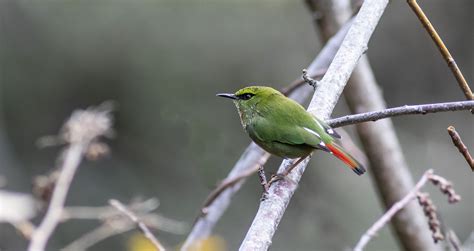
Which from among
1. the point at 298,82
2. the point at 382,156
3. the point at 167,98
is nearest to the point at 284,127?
the point at 298,82

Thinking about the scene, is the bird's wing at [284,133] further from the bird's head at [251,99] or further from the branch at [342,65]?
the branch at [342,65]

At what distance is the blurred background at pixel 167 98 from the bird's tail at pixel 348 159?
11.1 feet

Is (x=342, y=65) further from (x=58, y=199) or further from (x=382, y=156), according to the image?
(x=382, y=156)

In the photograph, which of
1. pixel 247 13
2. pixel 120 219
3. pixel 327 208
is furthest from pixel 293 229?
pixel 120 219

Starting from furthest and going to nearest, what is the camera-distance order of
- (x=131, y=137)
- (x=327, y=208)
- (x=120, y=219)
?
1. (x=131, y=137)
2. (x=327, y=208)
3. (x=120, y=219)

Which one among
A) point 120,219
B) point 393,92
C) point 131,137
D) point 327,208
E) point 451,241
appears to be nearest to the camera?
point 451,241

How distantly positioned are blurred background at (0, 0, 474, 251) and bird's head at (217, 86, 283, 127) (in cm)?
303

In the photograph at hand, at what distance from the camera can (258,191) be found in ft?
20.7

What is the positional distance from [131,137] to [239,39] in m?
1.49

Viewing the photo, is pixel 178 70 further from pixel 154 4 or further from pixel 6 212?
pixel 6 212

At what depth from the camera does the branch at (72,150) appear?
7.07 ft

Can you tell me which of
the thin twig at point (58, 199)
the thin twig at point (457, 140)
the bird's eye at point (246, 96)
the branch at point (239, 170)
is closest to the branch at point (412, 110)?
the thin twig at point (457, 140)

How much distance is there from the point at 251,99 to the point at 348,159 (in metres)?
0.62

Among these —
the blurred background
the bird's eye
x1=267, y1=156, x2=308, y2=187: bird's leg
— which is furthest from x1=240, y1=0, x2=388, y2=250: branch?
the blurred background
